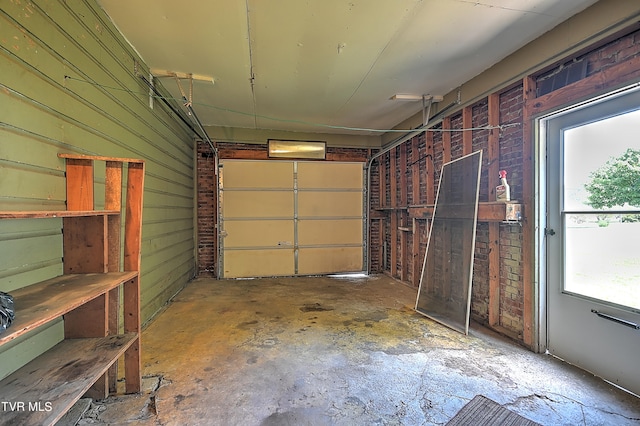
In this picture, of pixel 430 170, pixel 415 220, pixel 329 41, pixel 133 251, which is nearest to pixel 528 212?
pixel 430 170

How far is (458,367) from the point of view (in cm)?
234

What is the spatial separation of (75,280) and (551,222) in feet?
12.0

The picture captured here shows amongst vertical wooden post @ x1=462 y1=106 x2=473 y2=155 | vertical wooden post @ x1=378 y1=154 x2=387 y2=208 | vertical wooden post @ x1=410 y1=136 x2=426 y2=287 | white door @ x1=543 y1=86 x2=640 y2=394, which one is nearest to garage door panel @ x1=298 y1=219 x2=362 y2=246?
vertical wooden post @ x1=378 y1=154 x2=387 y2=208

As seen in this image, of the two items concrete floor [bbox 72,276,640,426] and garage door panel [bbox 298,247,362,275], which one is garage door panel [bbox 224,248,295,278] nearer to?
garage door panel [bbox 298,247,362,275]

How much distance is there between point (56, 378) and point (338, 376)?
172cm

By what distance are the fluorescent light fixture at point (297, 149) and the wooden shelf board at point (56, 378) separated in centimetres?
440

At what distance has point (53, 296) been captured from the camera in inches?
56.4

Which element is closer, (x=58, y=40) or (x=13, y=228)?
(x=13, y=228)

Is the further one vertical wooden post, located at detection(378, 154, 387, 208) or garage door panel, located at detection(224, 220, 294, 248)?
vertical wooden post, located at detection(378, 154, 387, 208)

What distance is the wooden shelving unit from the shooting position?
4.58ft

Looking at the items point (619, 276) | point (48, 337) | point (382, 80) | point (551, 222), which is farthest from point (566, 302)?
point (48, 337)

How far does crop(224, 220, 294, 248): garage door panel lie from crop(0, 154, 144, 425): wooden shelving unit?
145 inches

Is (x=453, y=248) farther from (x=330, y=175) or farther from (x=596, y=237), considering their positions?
(x=330, y=175)

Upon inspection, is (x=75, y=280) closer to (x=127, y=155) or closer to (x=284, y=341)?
(x=127, y=155)
